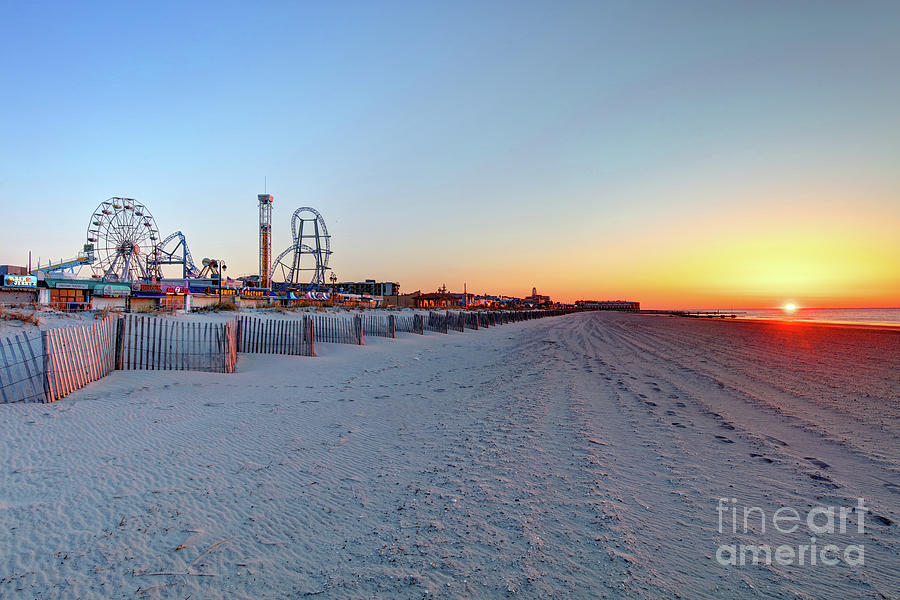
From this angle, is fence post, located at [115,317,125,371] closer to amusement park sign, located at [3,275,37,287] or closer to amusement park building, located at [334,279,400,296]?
amusement park sign, located at [3,275,37,287]

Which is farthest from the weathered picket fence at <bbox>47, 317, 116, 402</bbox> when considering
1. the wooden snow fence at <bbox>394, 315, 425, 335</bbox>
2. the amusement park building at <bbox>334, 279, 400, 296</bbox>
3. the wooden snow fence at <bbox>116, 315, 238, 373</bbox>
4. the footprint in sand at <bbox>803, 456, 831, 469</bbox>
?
the amusement park building at <bbox>334, 279, 400, 296</bbox>

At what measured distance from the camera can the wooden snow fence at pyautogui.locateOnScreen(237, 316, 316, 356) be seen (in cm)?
1195

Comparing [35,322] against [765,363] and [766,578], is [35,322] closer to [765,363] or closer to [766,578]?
[766,578]

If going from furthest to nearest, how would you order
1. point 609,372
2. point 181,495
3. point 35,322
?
point 35,322 → point 609,372 → point 181,495

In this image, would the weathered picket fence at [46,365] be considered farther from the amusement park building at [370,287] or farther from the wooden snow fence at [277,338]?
the amusement park building at [370,287]

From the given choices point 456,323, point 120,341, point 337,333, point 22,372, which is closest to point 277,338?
point 337,333

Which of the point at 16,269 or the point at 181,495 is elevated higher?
the point at 16,269

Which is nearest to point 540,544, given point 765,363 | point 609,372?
point 609,372

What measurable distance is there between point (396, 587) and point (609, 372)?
877 cm

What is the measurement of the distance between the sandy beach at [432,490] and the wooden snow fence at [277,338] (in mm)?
4476

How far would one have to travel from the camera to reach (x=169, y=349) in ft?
29.7

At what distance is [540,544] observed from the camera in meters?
2.71

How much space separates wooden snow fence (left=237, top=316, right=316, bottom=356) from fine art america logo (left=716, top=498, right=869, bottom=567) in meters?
11.2

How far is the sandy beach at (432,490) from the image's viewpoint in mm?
2406
